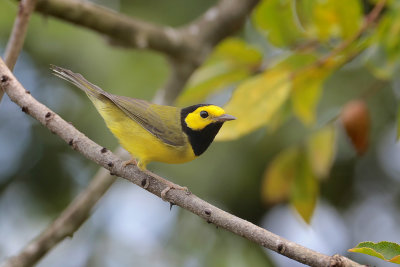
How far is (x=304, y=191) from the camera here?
102 inches

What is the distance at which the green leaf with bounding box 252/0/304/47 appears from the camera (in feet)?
9.18

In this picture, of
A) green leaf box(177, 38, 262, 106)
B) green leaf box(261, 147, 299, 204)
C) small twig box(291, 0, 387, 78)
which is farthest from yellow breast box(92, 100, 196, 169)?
small twig box(291, 0, 387, 78)

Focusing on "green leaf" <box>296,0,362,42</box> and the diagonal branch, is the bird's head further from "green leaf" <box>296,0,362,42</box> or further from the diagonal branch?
"green leaf" <box>296,0,362,42</box>

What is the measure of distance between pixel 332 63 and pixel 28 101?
56.1 inches

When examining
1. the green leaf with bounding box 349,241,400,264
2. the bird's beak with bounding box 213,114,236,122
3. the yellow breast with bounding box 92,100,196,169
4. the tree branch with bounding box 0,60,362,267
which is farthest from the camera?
the yellow breast with bounding box 92,100,196,169

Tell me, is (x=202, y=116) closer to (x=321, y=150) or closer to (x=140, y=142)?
(x=140, y=142)

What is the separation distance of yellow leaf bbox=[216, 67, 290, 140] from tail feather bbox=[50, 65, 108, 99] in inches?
23.4

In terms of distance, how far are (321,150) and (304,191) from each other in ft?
0.70

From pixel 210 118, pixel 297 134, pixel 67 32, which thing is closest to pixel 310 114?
pixel 210 118

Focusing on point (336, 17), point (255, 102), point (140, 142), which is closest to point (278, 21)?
point (336, 17)

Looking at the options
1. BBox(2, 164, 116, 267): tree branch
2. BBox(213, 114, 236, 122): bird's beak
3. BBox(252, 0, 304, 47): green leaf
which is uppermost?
BBox(252, 0, 304, 47): green leaf

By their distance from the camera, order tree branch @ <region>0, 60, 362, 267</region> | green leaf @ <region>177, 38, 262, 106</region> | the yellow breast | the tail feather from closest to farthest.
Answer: tree branch @ <region>0, 60, 362, 267</region>, the tail feather, the yellow breast, green leaf @ <region>177, 38, 262, 106</region>

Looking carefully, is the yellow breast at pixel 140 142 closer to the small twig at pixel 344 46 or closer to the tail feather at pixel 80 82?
the tail feather at pixel 80 82

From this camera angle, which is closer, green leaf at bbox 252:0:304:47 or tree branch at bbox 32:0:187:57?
tree branch at bbox 32:0:187:57
